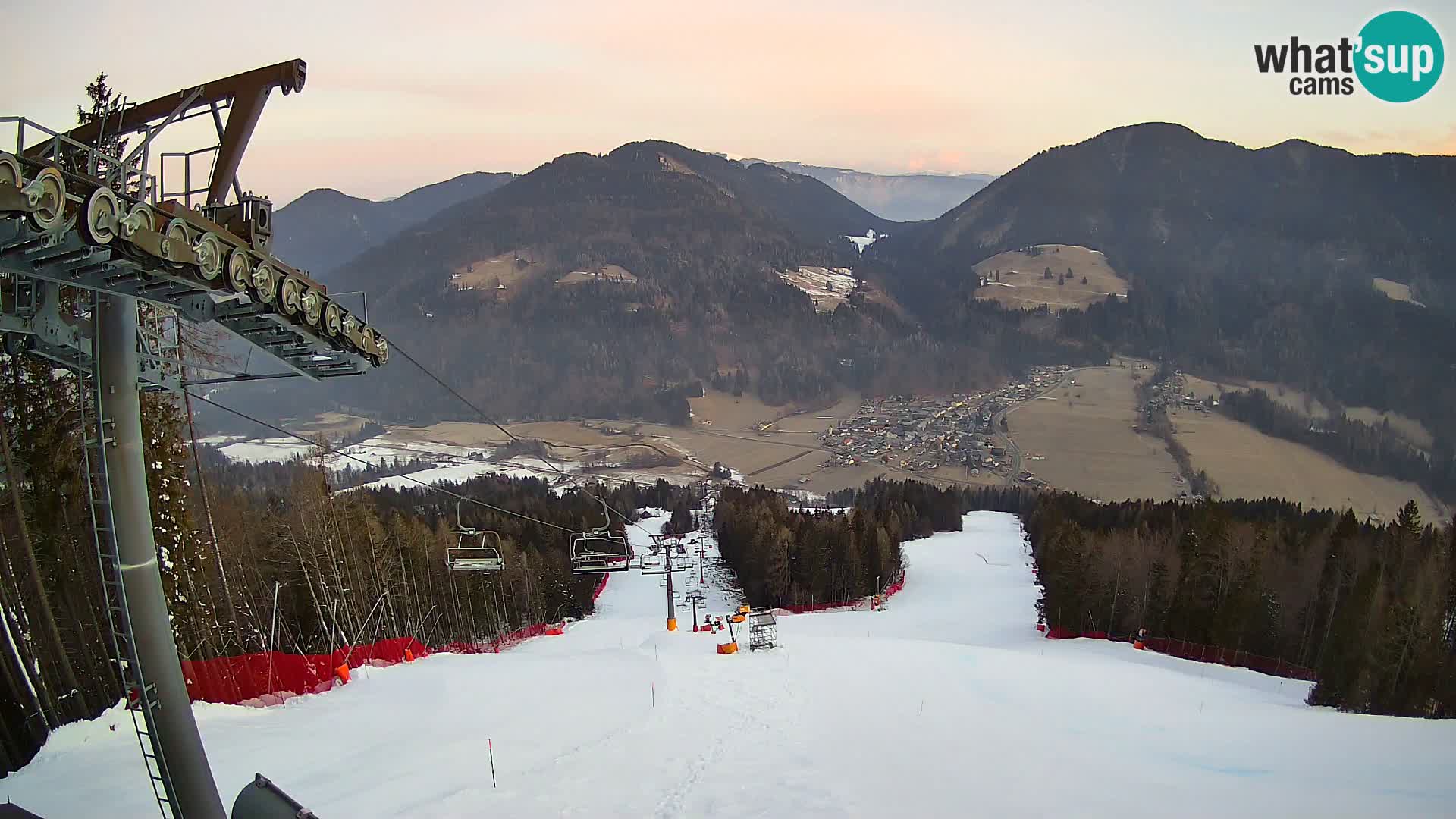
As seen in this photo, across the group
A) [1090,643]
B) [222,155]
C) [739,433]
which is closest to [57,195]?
[222,155]

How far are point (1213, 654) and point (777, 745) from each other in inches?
1146

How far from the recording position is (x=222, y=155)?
28.7ft

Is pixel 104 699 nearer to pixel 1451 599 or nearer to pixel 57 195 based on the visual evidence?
pixel 57 195


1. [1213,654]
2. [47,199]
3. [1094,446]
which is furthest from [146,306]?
[1094,446]

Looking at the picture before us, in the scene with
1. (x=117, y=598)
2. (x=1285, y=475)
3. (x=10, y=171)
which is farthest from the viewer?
(x=1285, y=475)

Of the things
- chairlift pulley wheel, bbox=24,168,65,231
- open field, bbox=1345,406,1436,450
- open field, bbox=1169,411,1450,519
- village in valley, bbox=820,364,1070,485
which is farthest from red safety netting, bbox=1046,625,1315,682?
open field, bbox=1345,406,1436,450

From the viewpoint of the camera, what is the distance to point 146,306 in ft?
30.8

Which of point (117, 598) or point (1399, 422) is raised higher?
point (117, 598)

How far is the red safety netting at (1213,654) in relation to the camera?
31.7 m

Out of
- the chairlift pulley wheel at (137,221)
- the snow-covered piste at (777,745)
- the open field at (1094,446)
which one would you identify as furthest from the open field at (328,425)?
the chairlift pulley wheel at (137,221)

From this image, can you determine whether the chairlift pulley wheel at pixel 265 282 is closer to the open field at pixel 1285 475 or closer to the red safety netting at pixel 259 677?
the red safety netting at pixel 259 677

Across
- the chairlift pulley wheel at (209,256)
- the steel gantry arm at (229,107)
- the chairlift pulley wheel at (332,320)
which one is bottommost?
the chairlift pulley wheel at (332,320)

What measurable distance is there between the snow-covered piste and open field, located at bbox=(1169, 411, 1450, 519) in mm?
115117

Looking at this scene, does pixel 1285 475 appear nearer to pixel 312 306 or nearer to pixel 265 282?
pixel 312 306
